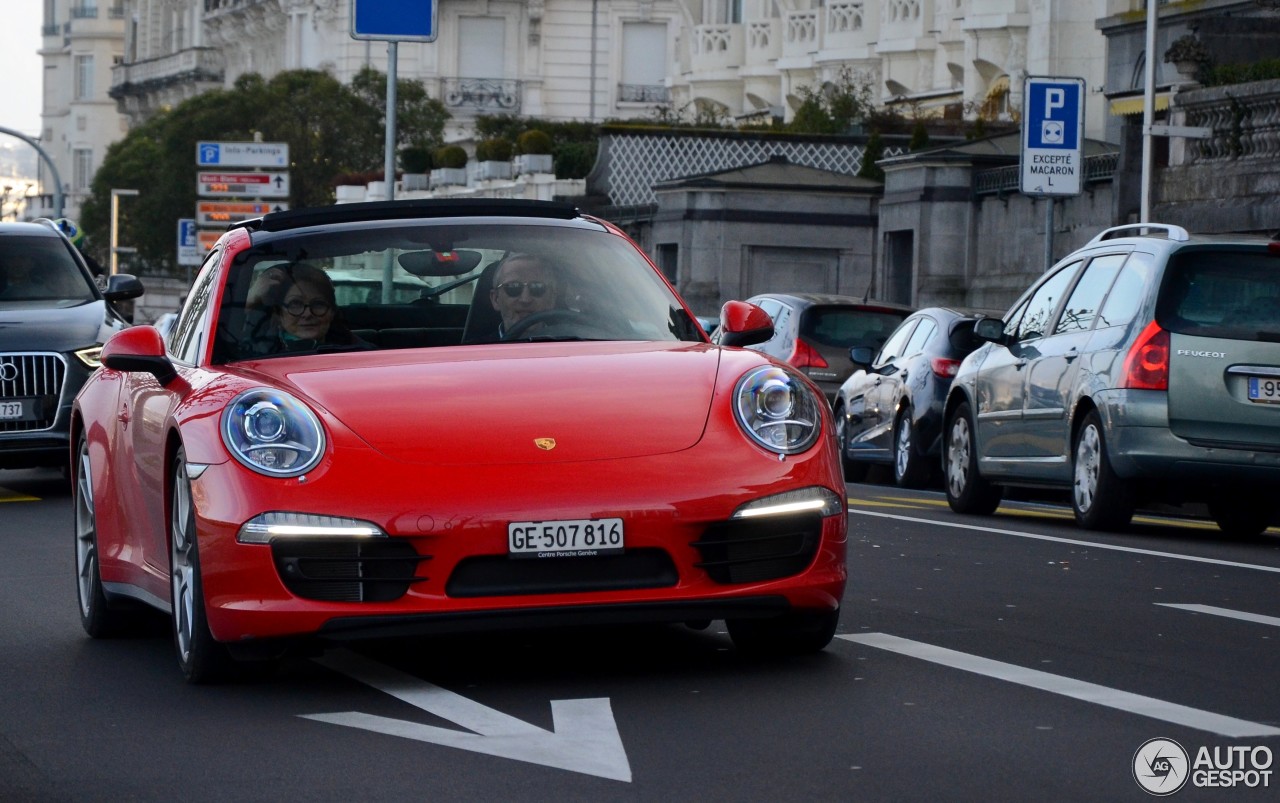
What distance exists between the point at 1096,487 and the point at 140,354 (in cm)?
706

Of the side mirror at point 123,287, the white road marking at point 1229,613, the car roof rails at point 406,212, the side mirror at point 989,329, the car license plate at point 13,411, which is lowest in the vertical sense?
the car license plate at point 13,411

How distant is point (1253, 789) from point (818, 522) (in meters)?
2.03

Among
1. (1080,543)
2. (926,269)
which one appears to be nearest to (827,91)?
(926,269)

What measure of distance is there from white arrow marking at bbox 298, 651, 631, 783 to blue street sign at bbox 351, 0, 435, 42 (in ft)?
64.0

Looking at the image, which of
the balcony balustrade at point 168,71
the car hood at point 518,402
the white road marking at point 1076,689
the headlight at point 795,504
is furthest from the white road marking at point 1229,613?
the balcony balustrade at point 168,71

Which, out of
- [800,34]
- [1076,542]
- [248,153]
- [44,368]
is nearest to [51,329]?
[44,368]

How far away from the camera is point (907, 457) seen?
19594mm

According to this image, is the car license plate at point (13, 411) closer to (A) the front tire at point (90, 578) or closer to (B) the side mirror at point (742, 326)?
(A) the front tire at point (90, 578)

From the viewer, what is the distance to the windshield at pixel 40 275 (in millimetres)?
17797

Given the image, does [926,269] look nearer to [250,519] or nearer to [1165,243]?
[1165,243]

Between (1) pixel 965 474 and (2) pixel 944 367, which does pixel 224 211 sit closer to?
(2) pixel 944 367

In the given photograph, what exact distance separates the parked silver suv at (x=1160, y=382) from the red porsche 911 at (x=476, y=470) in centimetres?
544

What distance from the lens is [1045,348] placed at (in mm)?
14742

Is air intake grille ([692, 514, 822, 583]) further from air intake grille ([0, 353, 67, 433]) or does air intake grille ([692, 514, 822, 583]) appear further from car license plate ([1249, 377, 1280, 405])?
air intake grille ([0, 353, 67, 433])
